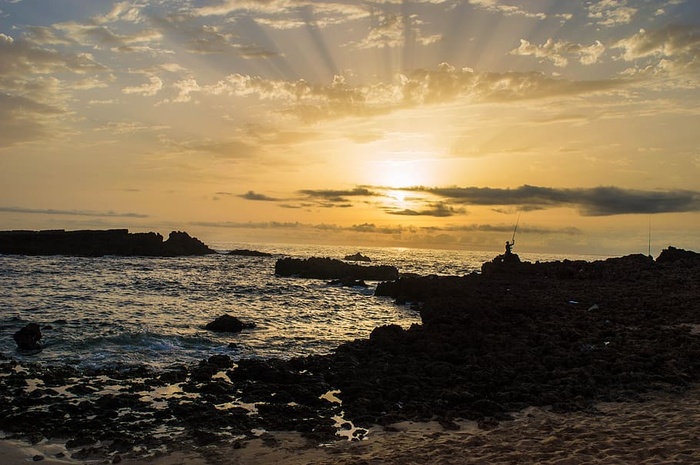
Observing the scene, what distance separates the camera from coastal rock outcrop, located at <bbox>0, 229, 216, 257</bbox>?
93.9m

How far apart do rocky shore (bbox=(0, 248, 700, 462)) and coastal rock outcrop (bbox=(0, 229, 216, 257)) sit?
286 feet

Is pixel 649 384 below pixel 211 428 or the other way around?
the other way around

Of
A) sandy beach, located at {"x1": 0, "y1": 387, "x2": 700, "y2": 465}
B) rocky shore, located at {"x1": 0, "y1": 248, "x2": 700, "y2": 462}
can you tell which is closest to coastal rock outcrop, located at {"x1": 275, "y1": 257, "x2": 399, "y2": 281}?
rocky shore, located at {"x1": 0, "y1": 248, "x2": 700, "y2": 462}

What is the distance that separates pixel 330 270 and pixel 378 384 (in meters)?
55.1

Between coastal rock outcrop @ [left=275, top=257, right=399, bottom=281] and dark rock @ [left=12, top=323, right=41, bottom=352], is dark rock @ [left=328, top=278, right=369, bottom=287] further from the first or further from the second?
dark rock @ [left=12, top=323, right=41, bottom=352]

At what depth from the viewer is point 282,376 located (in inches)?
633

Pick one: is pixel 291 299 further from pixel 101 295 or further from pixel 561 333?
pixel 561 333

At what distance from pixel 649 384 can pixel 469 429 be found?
587cm

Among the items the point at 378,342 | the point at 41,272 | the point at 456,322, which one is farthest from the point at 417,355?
the point at 41,272

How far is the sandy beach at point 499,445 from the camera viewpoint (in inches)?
372

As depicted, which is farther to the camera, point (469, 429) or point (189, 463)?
point (469, 429)

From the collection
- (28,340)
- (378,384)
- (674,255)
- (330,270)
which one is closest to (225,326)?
(28,340)

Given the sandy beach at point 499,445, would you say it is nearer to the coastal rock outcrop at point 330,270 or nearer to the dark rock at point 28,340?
the dark rock at point 28,340

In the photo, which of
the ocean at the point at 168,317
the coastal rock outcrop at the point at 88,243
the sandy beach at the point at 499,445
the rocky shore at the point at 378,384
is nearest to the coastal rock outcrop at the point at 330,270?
the ocean at the point at 168,317
